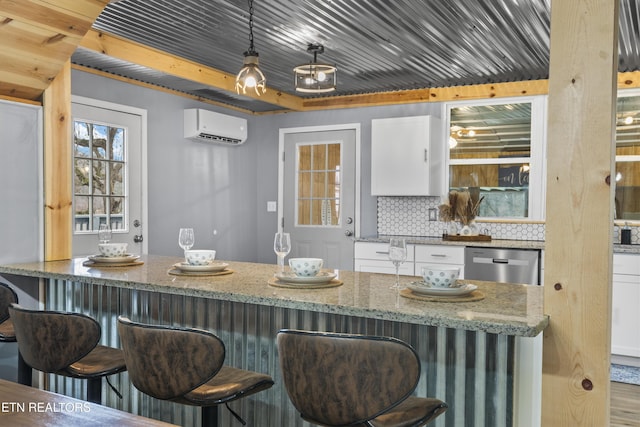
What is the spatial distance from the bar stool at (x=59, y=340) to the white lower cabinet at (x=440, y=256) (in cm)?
335

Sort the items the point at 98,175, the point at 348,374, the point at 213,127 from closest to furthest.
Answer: the point at 348,374 → the point at 98,175 → the point at 213,127

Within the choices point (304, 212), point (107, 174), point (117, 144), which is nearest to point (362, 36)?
point (117, 144)

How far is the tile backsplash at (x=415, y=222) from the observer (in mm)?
5359

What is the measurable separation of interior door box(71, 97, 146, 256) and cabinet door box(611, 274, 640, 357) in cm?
399

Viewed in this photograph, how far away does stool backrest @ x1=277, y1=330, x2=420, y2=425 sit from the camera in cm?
154

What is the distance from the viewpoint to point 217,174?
6035 millimetres

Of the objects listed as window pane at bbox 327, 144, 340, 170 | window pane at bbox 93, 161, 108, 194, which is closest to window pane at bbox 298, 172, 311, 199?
window pane at bbox 327, 144, 340, 170

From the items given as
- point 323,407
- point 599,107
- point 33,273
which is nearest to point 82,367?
point 33,273

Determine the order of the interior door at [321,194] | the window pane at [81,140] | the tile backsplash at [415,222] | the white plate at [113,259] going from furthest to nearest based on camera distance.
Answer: the interior door at [321,194]
the tile backsplash at [415,222]
the window pane at [81,140]
the white plate at [113,259]

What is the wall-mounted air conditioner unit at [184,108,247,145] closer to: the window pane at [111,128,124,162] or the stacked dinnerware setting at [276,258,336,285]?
the window pane at [111,128,124,162]

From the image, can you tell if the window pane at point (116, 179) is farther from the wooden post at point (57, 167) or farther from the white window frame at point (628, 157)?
the white window frame at point (628, 157)

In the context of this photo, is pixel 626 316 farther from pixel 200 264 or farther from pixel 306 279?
pixel 200 264

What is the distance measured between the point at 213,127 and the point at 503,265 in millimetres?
3067

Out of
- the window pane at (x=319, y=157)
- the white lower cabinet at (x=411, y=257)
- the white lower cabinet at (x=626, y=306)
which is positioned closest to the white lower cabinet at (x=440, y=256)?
the white lower cabinet at (x=411, y=257)
